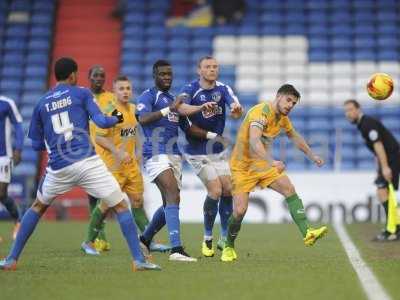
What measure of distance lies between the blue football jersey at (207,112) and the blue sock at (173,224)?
111 centimetres

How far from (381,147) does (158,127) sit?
3.97m

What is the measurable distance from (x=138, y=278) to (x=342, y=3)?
61.7 ft

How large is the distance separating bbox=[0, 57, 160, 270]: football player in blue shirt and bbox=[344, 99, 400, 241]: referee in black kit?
17.5 ft

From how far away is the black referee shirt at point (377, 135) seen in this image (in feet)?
42.0

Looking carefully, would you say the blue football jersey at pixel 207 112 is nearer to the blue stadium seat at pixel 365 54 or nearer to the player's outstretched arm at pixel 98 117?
the player's outstretched arm at pixel 98 117

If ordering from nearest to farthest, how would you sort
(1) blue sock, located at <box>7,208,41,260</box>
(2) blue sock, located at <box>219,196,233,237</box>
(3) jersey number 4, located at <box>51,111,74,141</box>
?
1. (3) jersey number 4, located at <box>51,111,74,141</box>
2. (1) blue sock, located at <box>7,208,41,260</box>
3. (2) blue sock, located at <box>219,196,233,237</box>

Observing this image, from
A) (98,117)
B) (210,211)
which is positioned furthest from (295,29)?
(98,117)

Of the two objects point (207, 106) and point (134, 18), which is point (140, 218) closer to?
point (207, 106)

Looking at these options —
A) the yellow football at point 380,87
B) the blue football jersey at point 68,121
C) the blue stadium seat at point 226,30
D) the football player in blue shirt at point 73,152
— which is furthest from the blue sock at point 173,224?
the blue stadium seat at point 226,30

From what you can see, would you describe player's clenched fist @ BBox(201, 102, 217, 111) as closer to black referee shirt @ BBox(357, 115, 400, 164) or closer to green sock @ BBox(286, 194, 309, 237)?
green sock @ BBox(286, 194, 309, 237)

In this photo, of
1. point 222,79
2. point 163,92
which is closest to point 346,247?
point 163,92

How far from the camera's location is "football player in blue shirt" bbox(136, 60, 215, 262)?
976cm

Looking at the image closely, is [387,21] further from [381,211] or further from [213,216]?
[213,216]

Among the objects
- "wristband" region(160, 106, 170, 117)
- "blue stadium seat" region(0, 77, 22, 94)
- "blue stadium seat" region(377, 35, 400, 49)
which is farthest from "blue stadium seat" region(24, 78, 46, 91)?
"wristband" region(160, 106, 170, 117)
